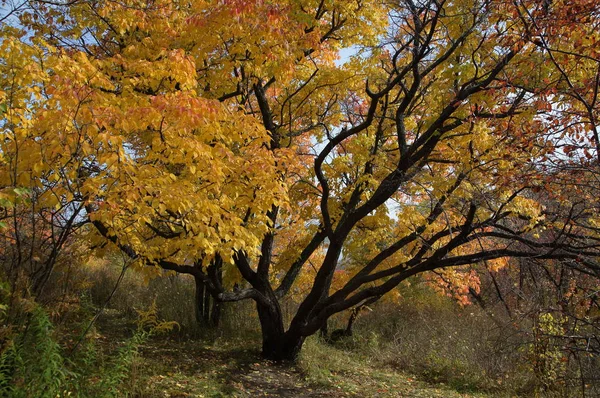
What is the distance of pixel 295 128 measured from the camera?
9.26 metres

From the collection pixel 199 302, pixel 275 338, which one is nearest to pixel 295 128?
pixel 275 338

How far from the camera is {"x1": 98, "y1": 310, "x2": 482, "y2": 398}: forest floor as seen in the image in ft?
18.6

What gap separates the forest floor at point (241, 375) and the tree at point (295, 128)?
2.25ft

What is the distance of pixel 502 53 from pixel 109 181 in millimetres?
5059

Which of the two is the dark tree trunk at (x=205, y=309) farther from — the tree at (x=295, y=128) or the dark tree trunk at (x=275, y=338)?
the dark tree trunk at (x=275, y=338)

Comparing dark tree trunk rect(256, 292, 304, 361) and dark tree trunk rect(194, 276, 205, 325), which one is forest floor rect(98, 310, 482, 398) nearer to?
dark tree trunk rect(256, 292, 304, 361)

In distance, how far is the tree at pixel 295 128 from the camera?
Result: 12.6 ft

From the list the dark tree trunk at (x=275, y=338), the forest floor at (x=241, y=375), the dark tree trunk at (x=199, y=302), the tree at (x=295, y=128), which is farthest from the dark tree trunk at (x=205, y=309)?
the dark tree trunk at (x=275, y=338)

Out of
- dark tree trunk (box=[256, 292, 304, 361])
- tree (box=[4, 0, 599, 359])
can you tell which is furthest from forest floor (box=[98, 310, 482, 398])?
tree (box=[4, 0, 599, 359])

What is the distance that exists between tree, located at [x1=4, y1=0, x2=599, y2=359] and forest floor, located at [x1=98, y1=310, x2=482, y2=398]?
0.69 meters

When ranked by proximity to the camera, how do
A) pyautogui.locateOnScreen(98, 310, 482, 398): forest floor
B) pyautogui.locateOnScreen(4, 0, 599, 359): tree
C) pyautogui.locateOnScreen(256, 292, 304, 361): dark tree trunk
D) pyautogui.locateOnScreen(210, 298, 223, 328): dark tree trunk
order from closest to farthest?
pyautogui.locateOnScreen(4, 0, 599, 359): tree, pyautogui.locateOnScreen(98, 310, 482, 398): forest floor, pyautogui.locateOnScreen(256, 292, 304, 361): dark tree trunk, pyautogui.locateOnScreen(210, 298, 223, 328): dark tree trunk

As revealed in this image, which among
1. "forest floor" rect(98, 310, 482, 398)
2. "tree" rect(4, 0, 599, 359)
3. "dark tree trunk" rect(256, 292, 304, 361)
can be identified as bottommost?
"forest floor" rect(98, 310, 482, 398)

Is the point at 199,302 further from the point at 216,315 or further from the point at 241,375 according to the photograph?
the point at 241,375

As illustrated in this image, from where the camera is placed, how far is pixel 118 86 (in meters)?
6.19
